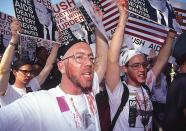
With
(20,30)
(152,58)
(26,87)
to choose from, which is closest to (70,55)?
(20,30)

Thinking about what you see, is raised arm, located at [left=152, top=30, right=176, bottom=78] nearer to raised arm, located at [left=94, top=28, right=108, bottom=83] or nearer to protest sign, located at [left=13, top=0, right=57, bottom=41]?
raised arm, located at [left=94, top=28, right=108, bottom=83]

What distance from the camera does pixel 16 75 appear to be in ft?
16.2

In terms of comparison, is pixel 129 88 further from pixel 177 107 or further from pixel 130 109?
pixel 177 107

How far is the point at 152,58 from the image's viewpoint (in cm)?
649

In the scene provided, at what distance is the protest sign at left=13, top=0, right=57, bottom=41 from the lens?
4387 mm

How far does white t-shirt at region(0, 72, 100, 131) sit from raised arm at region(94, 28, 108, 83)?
809 millimetres

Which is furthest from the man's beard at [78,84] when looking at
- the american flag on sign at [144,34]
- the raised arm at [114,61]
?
the american flag on sign at [144,34]

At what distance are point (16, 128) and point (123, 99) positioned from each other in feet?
5.78

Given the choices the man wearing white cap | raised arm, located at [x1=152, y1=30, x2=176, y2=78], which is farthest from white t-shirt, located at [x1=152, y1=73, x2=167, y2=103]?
the man wearing white cap

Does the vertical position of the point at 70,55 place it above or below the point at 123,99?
above

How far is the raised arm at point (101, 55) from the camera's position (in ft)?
12.6

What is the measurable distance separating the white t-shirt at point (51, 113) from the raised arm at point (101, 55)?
0.81 meters

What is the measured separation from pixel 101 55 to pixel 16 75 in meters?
1.54

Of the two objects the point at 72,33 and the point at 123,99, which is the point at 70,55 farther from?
the point at 72,33
